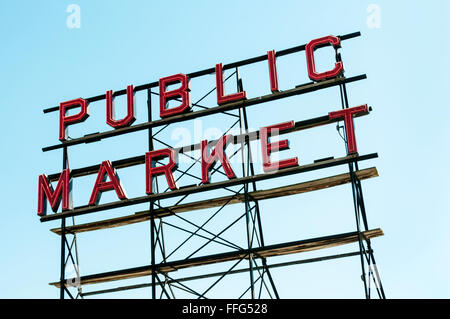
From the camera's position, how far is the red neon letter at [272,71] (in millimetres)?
22328

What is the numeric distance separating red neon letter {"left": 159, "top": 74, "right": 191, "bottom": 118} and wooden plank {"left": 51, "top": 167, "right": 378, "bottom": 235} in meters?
2.95

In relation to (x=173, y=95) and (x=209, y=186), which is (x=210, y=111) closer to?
(x=173, y=95)

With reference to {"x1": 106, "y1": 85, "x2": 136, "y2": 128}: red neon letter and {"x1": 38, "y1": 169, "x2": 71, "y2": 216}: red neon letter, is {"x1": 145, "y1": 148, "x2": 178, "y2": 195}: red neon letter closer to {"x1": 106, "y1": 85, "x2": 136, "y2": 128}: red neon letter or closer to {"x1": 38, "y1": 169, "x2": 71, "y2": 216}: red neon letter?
{"x1": 106, "y1": 85, "x2": 136, "y2": 128}: red neon letter

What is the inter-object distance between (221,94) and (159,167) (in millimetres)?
2866

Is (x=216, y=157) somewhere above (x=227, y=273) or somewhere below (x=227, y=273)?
above

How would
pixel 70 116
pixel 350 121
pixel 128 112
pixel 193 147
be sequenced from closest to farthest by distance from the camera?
pixel 350 121 → pixel 193 147 → pixel 128 112 → pixel 70 116

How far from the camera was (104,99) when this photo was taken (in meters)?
24.5

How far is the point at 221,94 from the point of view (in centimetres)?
2300

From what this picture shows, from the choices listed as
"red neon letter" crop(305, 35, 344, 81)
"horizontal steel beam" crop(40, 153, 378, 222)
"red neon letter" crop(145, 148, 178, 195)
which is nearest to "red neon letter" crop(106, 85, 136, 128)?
"red neon letter" crop(145, 148, 178, 195)

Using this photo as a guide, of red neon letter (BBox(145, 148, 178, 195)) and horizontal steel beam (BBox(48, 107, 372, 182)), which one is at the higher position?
horizontal steel beam (BBox(48, 107, 372, 182))

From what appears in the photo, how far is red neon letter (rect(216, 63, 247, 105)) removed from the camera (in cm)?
2269

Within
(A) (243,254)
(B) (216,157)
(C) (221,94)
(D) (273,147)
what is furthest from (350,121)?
(A) (243,254)

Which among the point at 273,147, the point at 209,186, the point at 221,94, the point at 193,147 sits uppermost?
the point at 221,94
